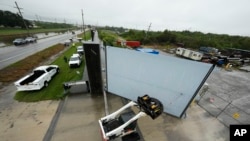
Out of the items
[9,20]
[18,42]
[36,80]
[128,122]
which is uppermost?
[9,20]

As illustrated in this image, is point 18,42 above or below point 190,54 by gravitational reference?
below

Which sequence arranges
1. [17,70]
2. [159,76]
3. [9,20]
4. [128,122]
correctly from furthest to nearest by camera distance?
1. [9,20]
2. [17,70]
3. [159,76]
4. [128,122]

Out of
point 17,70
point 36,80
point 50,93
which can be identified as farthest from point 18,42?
point 50,93

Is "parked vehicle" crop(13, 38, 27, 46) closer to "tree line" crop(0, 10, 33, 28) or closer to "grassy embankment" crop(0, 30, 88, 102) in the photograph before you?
"grassy embankment" crop(0, 30, 88, 102)

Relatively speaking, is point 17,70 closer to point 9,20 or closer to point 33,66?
point 33,66

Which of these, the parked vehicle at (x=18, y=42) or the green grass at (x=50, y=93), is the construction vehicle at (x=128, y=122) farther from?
the parked vehicle at (x=18, y=42)

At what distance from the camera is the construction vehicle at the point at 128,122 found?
486 centimetres

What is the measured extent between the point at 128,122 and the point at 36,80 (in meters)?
8.27

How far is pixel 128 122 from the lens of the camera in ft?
16.7

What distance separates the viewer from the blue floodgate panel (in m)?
5.80

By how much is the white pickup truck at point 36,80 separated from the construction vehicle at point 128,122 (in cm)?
695

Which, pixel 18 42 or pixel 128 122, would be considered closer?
pixel 128 122

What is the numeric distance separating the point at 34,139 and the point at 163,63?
7153mm

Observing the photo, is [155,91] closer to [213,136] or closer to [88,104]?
[213,136]
